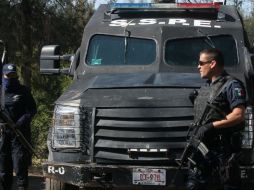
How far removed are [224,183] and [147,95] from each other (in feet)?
4.13

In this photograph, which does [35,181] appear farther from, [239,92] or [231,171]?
[239,92]

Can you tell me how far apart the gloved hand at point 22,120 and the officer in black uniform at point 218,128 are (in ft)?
10.6

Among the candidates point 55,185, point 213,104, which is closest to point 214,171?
point 213,104

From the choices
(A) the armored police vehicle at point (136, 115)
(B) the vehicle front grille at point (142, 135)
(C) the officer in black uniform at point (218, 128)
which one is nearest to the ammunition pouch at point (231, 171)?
(C) the officer in black uniform at point (218, 128)

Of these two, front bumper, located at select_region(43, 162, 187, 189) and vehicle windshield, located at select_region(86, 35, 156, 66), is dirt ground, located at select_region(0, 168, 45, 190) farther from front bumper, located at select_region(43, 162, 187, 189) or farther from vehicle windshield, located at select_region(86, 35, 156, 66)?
front bumper, located at select_region(43, 162, 187, 189)

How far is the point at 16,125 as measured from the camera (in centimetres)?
838

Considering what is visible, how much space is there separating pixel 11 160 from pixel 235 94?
13.1ft

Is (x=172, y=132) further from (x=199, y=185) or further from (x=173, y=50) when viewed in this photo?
(x=173, y=50)

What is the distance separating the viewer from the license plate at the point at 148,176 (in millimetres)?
6195

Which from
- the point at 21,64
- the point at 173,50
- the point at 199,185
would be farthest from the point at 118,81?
the point at 21,64

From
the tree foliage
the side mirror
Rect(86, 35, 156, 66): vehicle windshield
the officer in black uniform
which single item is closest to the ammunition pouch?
the officer in black uniform

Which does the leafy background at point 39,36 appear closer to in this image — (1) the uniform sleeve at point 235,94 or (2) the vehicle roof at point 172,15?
(2) the vehicle roof at point 172,15

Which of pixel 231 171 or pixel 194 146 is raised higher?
pixel 194 146

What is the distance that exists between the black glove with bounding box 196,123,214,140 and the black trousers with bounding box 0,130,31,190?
3431 mm
